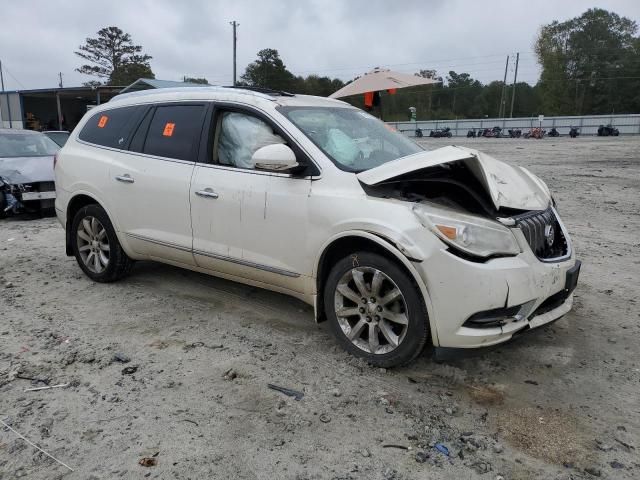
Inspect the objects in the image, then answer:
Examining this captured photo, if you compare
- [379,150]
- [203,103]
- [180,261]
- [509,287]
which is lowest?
[180,261]

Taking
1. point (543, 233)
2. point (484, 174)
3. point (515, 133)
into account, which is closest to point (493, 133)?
point (515, 133)

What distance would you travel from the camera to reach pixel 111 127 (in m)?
5.00

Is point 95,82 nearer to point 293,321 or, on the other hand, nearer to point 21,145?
point 21,145

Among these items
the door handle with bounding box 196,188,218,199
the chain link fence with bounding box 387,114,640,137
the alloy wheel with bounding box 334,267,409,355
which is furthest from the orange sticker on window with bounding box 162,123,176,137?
the chain link fence with bounding box 387,114,640,137

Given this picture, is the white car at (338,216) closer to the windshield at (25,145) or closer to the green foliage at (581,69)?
the windshield at (25,145)

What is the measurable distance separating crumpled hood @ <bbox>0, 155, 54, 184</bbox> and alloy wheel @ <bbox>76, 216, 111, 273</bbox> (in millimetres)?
4377

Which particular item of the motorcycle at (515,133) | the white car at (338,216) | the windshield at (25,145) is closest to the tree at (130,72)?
the motorcycle at (515,133)

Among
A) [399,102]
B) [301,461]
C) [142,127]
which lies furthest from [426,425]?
[399,102]

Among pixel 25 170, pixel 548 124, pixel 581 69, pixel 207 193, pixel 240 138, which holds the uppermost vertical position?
pixel 581 69

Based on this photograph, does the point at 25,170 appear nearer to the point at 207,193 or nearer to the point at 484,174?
the point at 207,193

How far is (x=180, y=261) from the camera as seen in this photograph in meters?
4.51

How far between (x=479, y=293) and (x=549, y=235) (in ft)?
2.89

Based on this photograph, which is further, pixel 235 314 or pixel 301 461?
pixel 235 314

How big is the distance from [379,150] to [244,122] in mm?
1095
